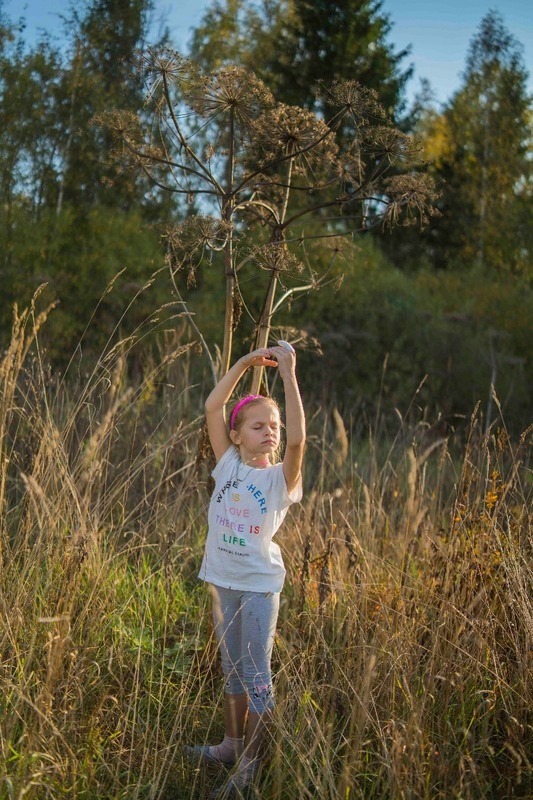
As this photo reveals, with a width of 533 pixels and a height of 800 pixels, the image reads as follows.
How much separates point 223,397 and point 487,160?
2081 centimetres

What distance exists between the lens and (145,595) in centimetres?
368

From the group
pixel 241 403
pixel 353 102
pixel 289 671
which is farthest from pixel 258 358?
pixel 289 671

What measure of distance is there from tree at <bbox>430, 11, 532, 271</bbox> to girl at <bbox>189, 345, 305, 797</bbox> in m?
18.1

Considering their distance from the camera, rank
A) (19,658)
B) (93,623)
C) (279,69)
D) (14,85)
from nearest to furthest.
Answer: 1. (19,658)
2. (93,623)
3. (14,85)
4. (279,69)

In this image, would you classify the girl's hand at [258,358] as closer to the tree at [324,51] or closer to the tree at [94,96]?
the tree at [94,96]

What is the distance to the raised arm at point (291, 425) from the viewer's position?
9.02ft

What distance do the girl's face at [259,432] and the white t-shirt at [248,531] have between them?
60 mm

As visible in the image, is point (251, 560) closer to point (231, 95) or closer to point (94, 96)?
point (231, 95)

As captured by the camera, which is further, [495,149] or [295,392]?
[495,149]

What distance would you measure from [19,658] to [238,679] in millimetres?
690

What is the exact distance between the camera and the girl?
2.75 m

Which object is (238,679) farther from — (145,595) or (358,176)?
(358,176)

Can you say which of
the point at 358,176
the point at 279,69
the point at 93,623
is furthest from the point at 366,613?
the point at 279,69

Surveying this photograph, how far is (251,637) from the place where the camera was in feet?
9.05
